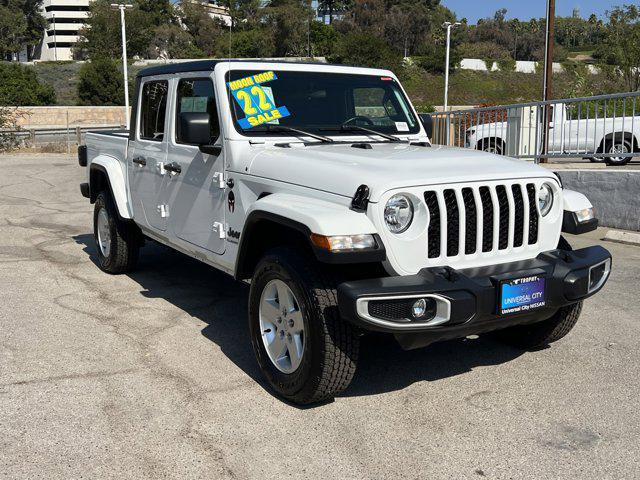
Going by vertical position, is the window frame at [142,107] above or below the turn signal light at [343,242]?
above

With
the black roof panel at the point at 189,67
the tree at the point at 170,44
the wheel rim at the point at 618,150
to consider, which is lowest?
the wheel rim at the point at 618,150

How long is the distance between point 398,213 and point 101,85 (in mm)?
63172

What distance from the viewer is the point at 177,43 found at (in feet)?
323

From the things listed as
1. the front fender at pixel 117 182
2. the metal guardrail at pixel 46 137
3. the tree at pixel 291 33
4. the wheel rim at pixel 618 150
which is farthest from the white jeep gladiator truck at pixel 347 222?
the tree at pixel 291 33

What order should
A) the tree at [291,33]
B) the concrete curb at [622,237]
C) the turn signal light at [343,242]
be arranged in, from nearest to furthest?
1. the turn signal light at [343,242]
2. the concrete curb at [622,237]
3. the tree at [291,33]

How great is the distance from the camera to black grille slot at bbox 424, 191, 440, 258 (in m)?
3.91

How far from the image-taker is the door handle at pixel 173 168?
5569 millimetres

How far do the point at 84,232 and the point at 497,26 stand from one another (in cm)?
13143

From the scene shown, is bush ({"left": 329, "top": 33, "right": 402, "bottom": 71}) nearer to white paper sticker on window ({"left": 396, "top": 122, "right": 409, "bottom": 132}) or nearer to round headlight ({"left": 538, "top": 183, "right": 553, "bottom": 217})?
white paper sticker on window ({"left": 396, "top": 122, "right": 409, "bottom": 132})

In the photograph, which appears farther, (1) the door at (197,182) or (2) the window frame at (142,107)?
(2) the window frame at (142,107)

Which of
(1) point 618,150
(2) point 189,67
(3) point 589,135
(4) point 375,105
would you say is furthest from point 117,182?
(1) point 618,150

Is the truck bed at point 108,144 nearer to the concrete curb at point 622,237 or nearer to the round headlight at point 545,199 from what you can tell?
the round headlight at point 545,199

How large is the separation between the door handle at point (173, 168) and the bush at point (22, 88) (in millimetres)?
57816

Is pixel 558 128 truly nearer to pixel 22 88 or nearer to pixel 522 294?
pixel 522 294
